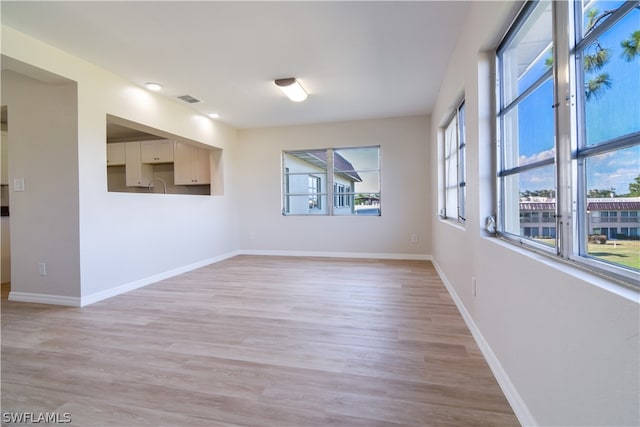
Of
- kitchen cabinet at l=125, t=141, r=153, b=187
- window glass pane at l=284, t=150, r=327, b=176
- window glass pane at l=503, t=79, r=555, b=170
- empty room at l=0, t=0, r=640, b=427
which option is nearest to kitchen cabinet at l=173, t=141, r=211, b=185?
empty room at l=0, t=0, r=640, b=427

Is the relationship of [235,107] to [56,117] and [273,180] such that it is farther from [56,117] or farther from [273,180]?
[56,117]

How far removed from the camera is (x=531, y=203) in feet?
5.03

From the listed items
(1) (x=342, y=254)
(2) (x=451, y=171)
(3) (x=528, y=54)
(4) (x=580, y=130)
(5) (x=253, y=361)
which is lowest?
(5) (x=253, y=361)

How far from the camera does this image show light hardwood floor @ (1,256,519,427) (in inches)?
56.5

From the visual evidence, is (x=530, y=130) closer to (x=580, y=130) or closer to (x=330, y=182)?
(x=580, y=130)

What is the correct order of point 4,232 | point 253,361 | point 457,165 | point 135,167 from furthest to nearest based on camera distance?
point 135,167 < point 4,232 < point 457,165 < point 253,361

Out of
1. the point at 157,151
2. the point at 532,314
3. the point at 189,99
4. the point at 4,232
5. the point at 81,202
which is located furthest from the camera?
the point at 157,151

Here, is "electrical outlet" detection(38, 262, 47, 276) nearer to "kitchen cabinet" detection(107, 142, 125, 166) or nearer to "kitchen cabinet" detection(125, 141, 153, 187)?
"kitchen cabinet" detection(125, 141, 153, 187)

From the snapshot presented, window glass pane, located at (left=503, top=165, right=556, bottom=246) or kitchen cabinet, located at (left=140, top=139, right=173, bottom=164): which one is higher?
kitchen cabinet, located at (left=140, top=139, right=173, bottom=164)

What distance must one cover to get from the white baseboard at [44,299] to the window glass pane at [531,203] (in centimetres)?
396

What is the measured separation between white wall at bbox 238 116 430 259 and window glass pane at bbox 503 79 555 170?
3.39 m

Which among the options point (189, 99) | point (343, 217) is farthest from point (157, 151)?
point (343, 217)

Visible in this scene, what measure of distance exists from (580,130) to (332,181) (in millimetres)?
4596

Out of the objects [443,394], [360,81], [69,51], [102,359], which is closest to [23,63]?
[69,51]
